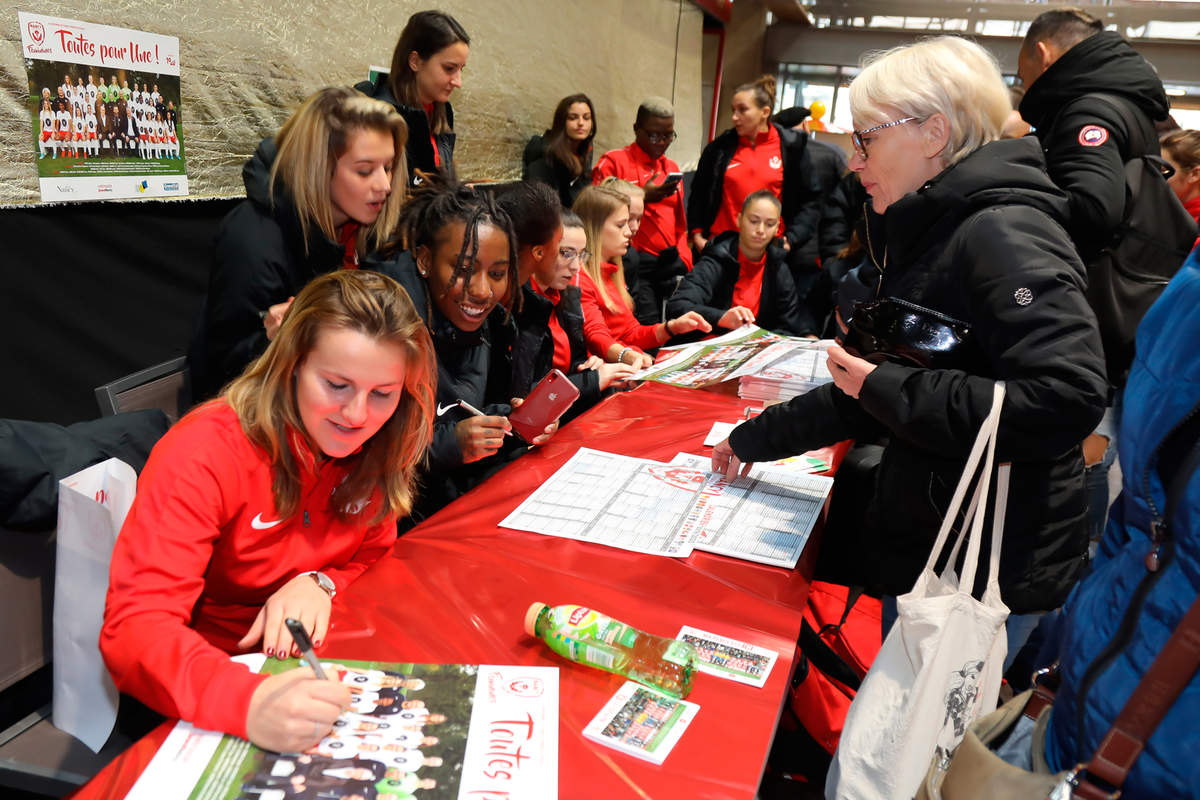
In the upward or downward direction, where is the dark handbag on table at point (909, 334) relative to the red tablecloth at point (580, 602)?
upward

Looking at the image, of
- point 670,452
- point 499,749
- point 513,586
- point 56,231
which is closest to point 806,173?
point 670,452

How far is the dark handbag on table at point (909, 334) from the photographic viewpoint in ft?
4.15

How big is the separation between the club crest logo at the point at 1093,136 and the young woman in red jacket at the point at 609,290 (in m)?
1.53

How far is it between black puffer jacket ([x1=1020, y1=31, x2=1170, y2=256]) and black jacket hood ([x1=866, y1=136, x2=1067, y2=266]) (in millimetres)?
974

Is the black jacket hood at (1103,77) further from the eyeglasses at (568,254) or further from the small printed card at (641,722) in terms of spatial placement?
the small printed card at (641,722)

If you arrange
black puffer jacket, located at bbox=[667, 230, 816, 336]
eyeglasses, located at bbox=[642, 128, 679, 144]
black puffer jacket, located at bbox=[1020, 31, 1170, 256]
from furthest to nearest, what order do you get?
1. eyeglasses, located at bbox=[642, 128, 679, 144]
2. black puffer jacket, located at bbox=[667, 230, 816, 336]
3. black puffer jacket, located at bbox=[1020, 31, 1170, 256]

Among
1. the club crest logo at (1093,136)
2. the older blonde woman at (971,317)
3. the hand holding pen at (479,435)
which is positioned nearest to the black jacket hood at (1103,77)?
the club crest logo at (1093,136)

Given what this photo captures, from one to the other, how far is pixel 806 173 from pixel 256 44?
3212mm

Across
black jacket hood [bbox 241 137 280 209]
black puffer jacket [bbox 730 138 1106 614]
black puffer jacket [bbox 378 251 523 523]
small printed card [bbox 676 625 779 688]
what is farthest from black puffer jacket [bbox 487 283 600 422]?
small printed card [bbox 676 625 779 688]

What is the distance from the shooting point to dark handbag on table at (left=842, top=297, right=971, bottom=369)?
127cm

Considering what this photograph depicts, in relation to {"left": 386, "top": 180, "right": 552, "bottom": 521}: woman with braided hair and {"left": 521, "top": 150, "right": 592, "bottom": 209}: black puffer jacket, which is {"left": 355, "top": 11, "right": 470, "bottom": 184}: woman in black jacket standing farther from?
{"left": 521, "top": 150, "right": 592, "bottom": 209}: black puffer jacket

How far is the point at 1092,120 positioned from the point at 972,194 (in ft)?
4.33

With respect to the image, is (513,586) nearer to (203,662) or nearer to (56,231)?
(203,662)

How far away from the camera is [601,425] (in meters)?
2.15
